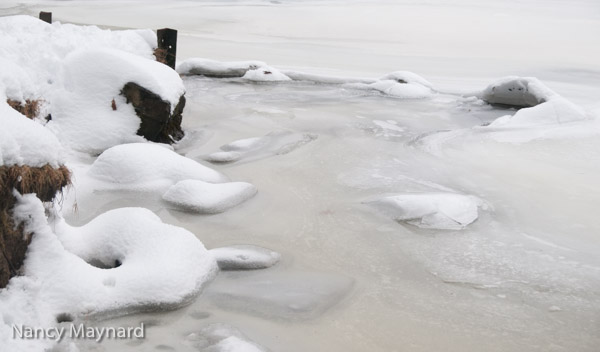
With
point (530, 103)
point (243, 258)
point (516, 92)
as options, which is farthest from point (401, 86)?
point (243, 258)

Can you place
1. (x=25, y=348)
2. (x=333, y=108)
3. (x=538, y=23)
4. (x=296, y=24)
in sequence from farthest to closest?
(x=538, y=23)
(x=296, y=24)
(x=333, y=108)
(x=25, y=348)

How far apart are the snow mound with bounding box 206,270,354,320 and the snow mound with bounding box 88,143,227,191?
6.09ft

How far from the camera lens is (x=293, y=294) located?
3850 millimetres

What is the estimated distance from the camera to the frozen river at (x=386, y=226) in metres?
3.52

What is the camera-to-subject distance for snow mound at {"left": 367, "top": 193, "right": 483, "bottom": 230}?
5.08 meters

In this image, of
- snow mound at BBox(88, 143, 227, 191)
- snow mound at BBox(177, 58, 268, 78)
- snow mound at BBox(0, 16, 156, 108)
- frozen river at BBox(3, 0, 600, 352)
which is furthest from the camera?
snow mound at BBox(177, 58, 268, 78)

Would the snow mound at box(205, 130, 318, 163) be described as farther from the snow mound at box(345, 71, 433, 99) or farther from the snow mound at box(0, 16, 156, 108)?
the snow mound at box(345, 71, 433, 99)

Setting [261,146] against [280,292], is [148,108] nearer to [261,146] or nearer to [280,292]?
[261,146]

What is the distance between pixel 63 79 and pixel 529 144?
6002mm

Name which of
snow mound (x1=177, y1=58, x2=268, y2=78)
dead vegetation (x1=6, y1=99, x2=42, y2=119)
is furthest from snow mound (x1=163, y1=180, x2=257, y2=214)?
snow mound (x1=177, y1=58, x2=268, y2=78)

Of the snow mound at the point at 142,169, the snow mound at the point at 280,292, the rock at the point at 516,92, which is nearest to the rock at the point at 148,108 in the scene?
the snow mound at the point at 142,169

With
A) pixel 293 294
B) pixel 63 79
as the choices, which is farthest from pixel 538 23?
pixel 293 294

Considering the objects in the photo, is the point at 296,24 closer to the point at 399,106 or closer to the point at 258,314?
the point at 399,106

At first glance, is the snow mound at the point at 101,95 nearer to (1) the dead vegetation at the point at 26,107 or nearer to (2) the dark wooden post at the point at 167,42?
(1) the dead vegetation at the point at 26,107
